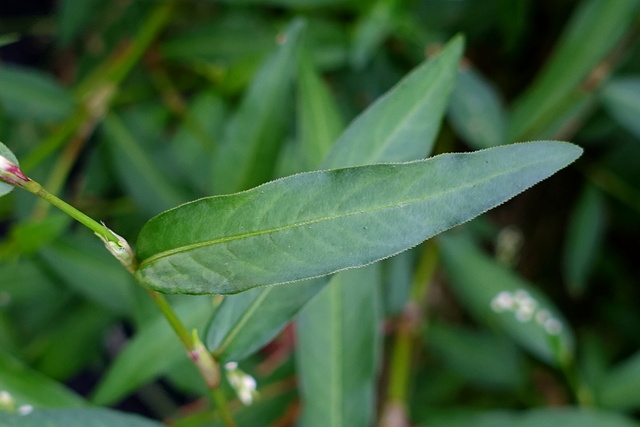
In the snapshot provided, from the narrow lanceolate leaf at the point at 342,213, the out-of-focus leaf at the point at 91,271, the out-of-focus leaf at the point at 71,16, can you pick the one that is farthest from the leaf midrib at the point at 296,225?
the out-of-focus leaf at the point at 71,16

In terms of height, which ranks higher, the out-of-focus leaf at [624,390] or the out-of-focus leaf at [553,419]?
the out-of-focus leaf at [553,419]

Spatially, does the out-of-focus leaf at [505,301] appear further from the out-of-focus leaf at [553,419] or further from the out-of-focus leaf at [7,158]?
the out-of-focus leaf at [7,158]

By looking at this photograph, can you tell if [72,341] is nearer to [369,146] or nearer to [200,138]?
[200,138]

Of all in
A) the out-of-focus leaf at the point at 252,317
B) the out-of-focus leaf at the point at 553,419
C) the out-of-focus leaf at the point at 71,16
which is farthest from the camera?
the out-of-focus leaf at the point at 71,16

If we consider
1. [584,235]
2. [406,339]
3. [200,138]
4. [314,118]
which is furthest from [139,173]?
[584,235]

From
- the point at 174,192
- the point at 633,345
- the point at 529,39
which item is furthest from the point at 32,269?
the point at 633,345

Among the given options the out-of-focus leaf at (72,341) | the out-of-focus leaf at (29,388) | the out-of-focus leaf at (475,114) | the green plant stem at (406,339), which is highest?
the out-of-focus leaf at (475,114)

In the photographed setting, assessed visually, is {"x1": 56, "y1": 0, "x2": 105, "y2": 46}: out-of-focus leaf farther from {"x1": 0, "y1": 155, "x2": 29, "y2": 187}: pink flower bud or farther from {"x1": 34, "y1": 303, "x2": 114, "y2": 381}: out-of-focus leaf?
{"x1": 0, "y1": 155, "x2": 29, "y2": 187}: pink flower bud
